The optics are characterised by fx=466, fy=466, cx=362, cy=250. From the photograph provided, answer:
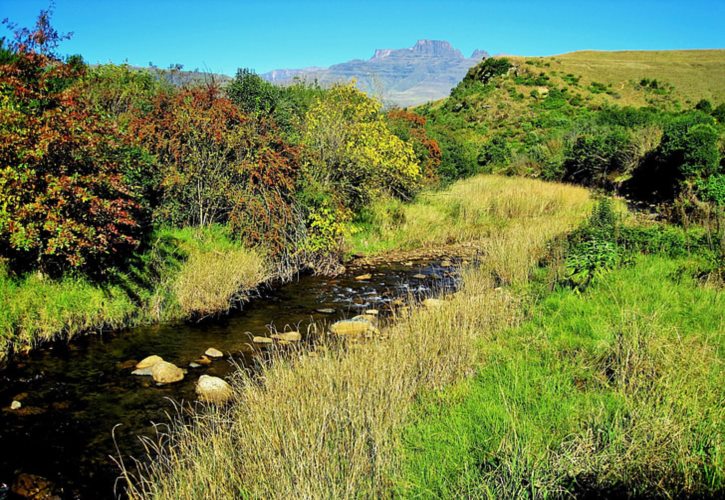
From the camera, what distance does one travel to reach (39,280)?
7930mm

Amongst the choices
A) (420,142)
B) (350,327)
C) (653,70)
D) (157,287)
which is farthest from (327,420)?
(653,70)

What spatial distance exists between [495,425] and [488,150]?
3297 cm

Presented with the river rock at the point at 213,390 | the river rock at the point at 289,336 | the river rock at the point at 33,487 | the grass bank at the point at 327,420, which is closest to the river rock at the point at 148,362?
the river rock at the point at 213,390

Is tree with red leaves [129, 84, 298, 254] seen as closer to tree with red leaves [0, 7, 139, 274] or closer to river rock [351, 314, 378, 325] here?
tree with red leaves [0, 7, 139, 274]

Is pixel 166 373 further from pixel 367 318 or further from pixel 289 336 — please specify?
pixel 367 318

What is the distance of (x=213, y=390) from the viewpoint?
6.08 metres

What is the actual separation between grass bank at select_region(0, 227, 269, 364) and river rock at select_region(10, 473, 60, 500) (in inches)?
122

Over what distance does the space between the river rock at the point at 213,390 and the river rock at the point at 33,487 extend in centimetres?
176

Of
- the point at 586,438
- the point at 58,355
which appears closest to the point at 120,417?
the point at 58,355

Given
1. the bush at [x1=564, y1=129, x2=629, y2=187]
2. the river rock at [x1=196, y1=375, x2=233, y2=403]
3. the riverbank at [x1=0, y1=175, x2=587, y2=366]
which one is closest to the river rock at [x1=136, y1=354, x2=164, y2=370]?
the river rock at [x1=196, y1=375, x2=233, y2=403]

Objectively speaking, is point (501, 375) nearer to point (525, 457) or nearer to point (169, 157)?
point (525, 457)

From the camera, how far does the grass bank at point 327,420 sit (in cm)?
337

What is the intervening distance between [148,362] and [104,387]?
750mm

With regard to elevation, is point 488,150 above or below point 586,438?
above
